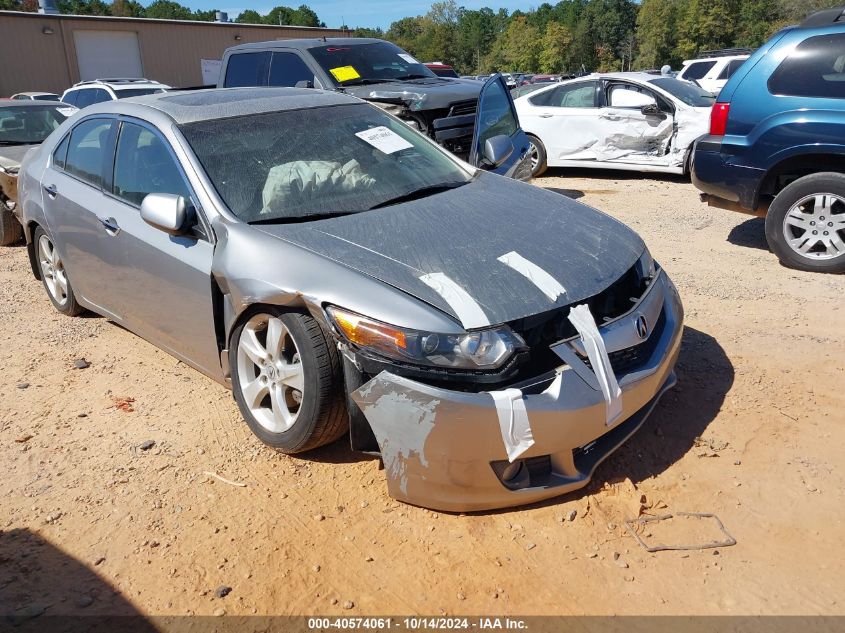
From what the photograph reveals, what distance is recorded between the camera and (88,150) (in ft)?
15.1

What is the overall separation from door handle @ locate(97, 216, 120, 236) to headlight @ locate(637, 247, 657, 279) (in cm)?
281

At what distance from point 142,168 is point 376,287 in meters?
1.92

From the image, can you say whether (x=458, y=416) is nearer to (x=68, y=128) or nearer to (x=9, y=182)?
(x=68, y=128)

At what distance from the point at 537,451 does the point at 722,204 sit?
14.8ft

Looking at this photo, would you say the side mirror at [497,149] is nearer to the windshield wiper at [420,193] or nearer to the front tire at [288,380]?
the windshield wiper at [420,193]

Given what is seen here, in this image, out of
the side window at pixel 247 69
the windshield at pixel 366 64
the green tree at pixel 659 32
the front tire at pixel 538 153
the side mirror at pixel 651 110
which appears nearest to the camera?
the windshield at pixel 366 64

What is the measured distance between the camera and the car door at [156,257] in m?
3.54

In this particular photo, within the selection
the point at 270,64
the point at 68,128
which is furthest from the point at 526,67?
the point at 68,128

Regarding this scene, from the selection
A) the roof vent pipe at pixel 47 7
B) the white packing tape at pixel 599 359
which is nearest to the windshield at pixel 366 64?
the white packing tape at pixel 599 359

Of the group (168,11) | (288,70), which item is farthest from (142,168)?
(168,11)

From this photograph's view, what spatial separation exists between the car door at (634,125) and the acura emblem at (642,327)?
25.3 feet

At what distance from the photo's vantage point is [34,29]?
27484 millimetres

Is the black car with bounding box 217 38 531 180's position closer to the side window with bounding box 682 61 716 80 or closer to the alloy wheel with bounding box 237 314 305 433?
the alloy wheel with bounding box 237 314 305 433

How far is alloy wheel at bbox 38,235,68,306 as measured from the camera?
5.21 m
